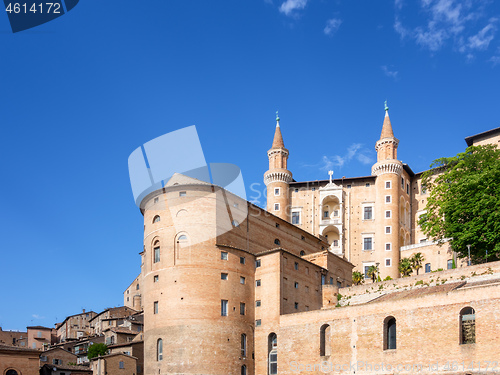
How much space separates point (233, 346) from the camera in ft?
161

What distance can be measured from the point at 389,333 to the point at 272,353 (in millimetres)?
10917

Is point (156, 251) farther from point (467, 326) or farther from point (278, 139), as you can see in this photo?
point (278, 139)

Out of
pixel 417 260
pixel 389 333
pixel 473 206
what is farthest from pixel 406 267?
pixel 389 333

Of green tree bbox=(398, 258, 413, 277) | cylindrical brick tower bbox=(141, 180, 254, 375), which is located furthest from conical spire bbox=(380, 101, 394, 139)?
cylindrical brick tower bbox=(141, 180, 254, 375)

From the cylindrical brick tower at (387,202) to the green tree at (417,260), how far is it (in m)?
3.42

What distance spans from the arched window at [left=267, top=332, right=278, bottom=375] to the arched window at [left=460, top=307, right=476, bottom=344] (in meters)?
15.9

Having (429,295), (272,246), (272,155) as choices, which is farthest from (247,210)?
(272,155)

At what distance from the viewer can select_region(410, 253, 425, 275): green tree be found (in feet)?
232

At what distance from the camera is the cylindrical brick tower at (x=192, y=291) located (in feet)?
158

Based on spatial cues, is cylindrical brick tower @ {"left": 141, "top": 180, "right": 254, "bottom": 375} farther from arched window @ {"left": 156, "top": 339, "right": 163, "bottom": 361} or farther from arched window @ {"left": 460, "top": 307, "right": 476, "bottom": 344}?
arched window @ {"left": 460, "top": 307, "right": 476, "bottom": 344}

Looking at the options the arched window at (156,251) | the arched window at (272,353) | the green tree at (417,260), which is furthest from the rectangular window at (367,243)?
the arched window at (156,251)

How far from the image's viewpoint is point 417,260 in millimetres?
71125

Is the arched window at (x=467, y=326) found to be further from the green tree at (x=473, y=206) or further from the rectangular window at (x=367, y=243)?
the rectangular window at (x=367, y=243)

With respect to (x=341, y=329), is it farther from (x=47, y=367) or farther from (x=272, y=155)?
(x=272, y=155)
